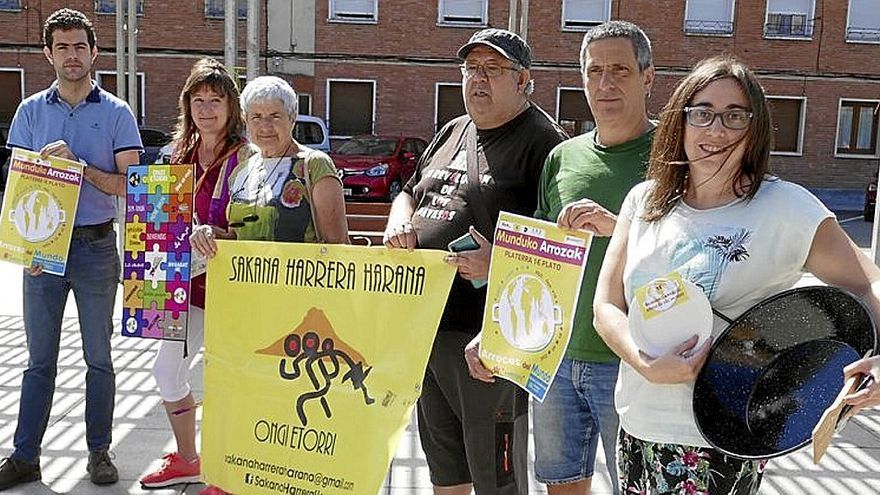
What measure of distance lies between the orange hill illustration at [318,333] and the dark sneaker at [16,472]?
1.56 meters

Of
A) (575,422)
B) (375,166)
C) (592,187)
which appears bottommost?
(375,166)

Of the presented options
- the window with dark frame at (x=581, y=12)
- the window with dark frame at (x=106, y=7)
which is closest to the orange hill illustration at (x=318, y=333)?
the window with dark frame at (x=581, y=12)

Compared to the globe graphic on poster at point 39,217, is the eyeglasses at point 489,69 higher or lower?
higher

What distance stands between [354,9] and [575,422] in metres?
22.6

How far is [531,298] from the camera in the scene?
2.49 m

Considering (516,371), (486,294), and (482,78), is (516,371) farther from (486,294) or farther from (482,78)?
(482,78)

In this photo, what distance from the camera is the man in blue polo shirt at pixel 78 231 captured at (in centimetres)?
367

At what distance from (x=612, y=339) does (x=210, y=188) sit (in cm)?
209

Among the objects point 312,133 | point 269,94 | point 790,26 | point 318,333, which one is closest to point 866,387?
point 318,333

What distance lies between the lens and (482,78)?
8.89 ft

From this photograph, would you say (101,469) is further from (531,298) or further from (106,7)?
(106,7)

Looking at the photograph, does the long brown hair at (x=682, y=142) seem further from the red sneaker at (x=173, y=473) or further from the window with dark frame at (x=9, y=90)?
the window with dark frame at (x=9, y=90)

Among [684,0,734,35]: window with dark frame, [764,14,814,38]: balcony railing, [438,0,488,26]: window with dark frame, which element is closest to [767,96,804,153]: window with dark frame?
[764,14,814,38]: balcony railing

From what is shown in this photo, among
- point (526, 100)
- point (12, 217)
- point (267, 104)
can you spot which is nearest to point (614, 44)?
point (526, 100)
